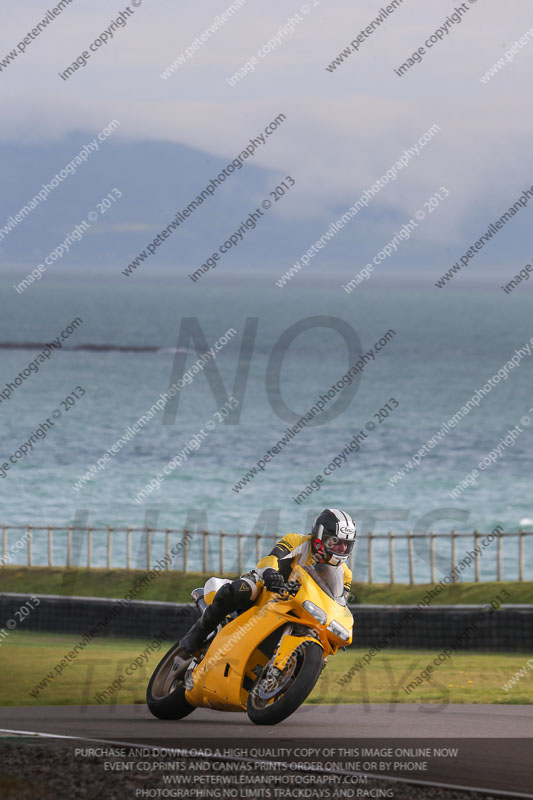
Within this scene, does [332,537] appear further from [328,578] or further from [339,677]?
[339,677]

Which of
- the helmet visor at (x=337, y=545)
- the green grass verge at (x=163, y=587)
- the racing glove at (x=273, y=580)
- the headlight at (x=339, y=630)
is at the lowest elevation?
the green grass verge at (x=163, y=587)

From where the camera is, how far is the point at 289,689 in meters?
11.4

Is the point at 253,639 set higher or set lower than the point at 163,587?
higher

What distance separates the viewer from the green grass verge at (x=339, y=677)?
15680 millimetres

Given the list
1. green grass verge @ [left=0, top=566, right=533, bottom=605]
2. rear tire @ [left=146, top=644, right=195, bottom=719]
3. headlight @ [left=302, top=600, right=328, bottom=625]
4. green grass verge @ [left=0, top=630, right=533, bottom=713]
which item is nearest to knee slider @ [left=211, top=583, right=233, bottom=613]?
rear tire @ [left=146, top=644, right=195, bottom=719]

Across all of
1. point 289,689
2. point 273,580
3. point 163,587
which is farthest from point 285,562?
point 163,587

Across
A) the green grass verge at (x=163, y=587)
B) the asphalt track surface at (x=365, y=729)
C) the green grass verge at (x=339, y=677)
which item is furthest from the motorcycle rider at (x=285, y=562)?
the green grass verge at (x=163, y=587)

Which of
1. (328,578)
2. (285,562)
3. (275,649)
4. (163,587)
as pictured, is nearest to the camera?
(275,649)

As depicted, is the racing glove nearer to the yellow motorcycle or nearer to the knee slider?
the yellow motorcycle

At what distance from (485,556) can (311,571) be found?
3670 cm

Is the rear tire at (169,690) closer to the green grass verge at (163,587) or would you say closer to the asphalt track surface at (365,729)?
the asphalt track surface at (365,729)

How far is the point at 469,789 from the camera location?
10.3 meters

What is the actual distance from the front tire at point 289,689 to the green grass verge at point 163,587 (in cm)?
1531

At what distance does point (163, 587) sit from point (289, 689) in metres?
19.0
